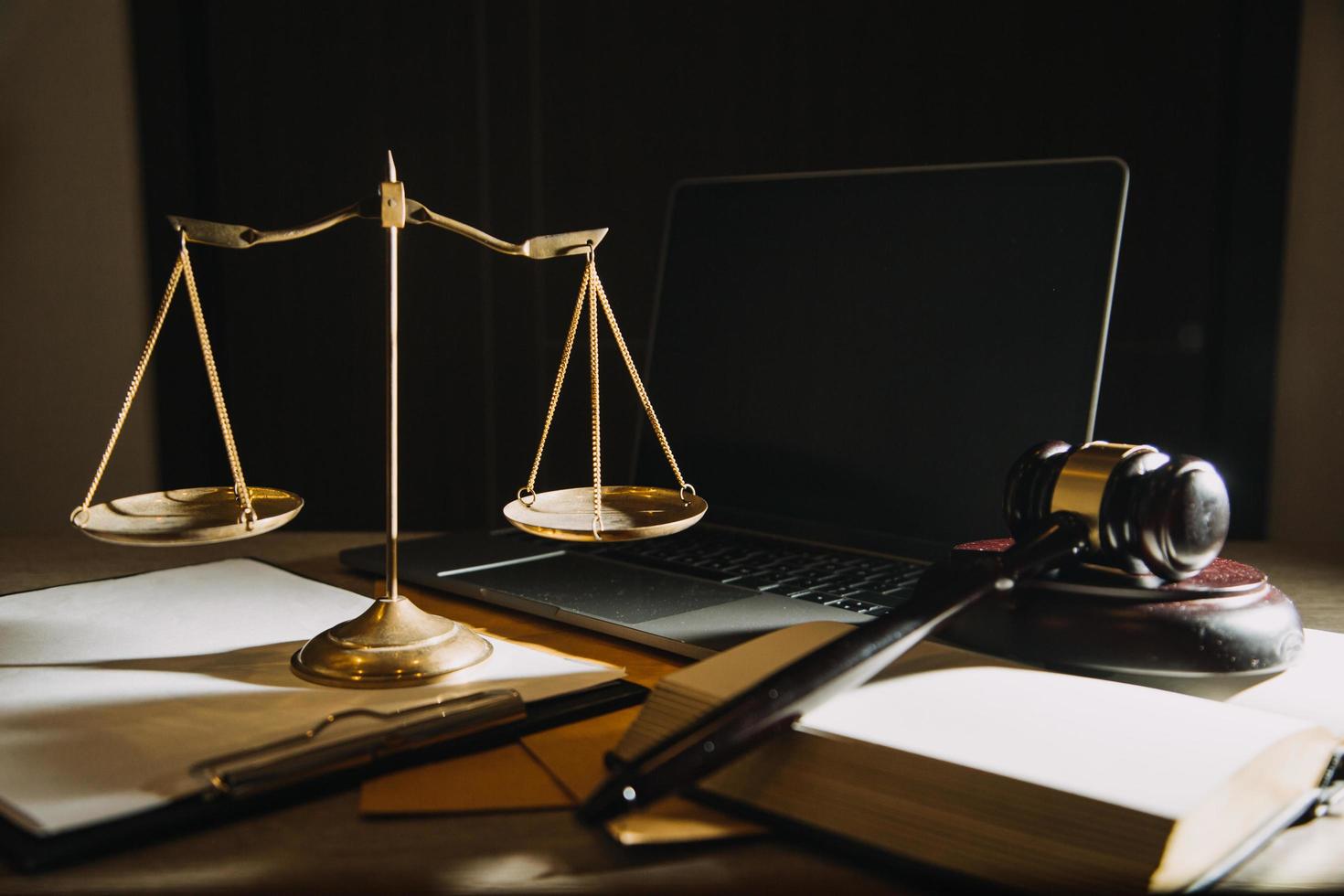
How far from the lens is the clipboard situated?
45 cm

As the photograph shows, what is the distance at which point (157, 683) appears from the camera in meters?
0.64

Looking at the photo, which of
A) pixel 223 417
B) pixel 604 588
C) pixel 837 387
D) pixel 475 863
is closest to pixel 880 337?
pixel 837 387

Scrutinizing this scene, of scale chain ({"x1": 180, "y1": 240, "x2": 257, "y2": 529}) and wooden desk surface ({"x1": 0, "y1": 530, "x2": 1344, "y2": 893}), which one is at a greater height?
scale chain ({"x1": 180, "y1": 240, "x2": 257, "y2": 529})

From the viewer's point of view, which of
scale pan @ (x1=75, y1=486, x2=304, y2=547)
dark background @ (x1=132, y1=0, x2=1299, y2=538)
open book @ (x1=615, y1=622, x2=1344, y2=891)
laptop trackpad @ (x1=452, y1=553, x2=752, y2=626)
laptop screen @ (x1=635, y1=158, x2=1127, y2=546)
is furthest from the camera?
dark background @ (x1=132, y1=0, x2=1299, y2=538)

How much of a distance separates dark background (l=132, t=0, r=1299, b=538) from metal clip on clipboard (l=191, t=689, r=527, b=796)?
1.22 metres

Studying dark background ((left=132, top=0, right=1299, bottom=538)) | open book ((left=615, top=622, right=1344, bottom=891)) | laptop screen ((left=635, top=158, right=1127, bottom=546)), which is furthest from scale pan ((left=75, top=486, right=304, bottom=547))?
dark background ((left=132, top=0, right=1299, bottom=538))

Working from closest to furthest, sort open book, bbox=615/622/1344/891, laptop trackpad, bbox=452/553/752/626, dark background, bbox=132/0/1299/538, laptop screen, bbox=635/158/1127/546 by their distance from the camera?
open book, bbox=615/622/1344/891, laptop trackpad, bbox=452/553/752/626, laptop screen, bbox=635/158/1127/546, dark background, bbox=132/0/1299/538

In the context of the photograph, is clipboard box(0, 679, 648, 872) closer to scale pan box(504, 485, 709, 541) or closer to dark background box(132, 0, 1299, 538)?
scale pan box(504, 485, 709, 541)

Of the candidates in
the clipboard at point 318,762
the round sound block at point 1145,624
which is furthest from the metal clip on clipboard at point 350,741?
the round sound block at point 1145,624

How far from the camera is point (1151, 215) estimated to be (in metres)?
1.55

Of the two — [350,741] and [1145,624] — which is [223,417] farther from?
[1145,624]

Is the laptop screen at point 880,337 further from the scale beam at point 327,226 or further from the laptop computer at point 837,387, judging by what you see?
the scale beam at point 327,226

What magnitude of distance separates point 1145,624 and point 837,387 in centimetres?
51

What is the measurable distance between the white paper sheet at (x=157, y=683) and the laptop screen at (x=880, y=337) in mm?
439
